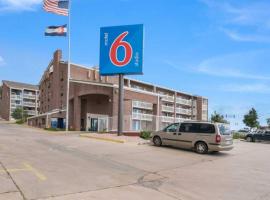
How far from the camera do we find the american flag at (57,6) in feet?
123

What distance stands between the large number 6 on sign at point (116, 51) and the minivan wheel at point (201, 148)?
1088cm

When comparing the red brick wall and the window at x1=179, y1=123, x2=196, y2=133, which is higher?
the red brick wall

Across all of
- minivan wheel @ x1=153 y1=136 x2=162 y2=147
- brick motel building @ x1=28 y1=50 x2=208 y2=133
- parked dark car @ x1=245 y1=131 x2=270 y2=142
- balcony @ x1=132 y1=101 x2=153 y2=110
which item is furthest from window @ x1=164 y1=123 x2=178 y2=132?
balcony @ x1=132 y1=101 x2=153 y2=110

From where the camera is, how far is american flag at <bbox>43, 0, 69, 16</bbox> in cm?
3753

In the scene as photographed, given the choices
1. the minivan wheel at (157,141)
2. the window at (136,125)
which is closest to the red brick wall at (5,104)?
the window at (136,125)

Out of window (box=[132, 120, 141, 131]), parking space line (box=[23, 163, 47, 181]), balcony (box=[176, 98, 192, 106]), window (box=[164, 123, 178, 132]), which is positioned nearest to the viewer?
parking space line (box=[23, 163, 47, 181])

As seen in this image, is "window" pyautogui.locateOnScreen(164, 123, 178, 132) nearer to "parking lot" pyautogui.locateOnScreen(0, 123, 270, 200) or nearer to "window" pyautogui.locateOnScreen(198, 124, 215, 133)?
"window" pyautogui.locateOnScreen(198, 124, 215, 133)

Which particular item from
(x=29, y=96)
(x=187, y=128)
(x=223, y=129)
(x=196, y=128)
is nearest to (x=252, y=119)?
(x=223, y=129)

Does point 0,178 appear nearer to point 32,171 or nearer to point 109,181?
point 32,171

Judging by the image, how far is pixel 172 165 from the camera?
15281 mm

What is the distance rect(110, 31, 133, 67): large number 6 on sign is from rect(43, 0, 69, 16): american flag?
38.2ft

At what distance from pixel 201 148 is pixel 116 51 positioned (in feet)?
40.5

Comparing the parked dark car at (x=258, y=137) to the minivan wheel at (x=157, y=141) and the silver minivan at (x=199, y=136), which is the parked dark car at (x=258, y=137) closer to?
the silver minivan at (x=199, y=136)

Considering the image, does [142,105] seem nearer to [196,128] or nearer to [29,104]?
[196,128]
